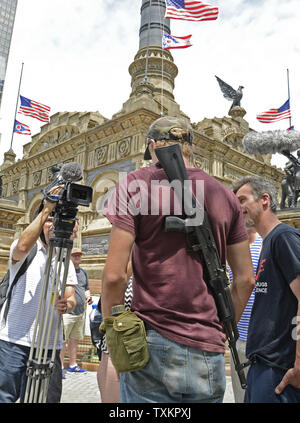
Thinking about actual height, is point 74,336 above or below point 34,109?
below

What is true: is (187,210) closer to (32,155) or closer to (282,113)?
(282,113)

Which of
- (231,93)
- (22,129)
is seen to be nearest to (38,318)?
(22,129)

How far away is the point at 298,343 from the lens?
70.0 inches

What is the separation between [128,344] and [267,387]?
3.19 ft

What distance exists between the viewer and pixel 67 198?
2.31 m

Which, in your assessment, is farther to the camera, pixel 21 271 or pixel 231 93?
pixel 231 93

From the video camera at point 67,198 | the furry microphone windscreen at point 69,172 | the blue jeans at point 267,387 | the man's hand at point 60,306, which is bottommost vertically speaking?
the blue jeans at point 267,387

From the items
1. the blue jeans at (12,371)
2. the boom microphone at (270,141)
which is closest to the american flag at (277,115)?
the boom microphone at (270,141)

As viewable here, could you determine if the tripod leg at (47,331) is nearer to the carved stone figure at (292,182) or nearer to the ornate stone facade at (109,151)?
the ornate stone facade at (109,151)

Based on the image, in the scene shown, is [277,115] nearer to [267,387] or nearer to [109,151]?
[109,151]

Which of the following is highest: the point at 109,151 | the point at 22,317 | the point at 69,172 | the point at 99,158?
the point at 109,151

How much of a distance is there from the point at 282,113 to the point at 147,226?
1697 cm

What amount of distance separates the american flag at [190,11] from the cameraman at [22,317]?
12.1 metres

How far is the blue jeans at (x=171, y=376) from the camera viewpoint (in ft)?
4.75
